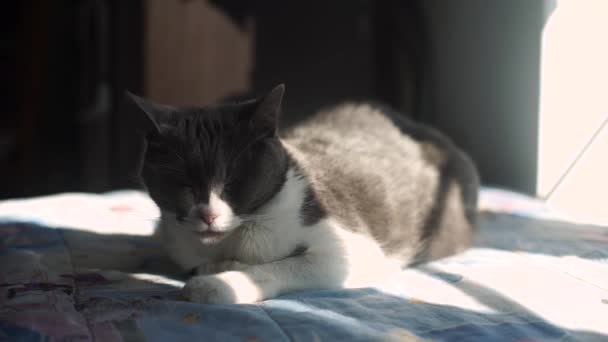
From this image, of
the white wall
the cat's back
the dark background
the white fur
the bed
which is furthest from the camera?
the dark background

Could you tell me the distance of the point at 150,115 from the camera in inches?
53.0

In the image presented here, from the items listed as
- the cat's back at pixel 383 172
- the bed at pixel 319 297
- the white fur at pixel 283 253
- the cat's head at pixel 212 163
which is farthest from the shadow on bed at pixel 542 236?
the cat's head at pixel 212 163

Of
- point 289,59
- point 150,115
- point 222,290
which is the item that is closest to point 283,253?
point 222,290

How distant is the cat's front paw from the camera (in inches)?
47.2

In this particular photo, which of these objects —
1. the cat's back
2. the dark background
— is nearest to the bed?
the cat's back

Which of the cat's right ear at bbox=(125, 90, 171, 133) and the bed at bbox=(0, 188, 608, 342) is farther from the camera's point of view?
the cat's right ear at bbox=(125, 90, 171, 133)

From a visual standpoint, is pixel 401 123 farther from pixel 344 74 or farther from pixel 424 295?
pixel 344 74

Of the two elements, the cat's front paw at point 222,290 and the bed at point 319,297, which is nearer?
the bed at point 319,297

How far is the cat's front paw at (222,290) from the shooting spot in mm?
1199

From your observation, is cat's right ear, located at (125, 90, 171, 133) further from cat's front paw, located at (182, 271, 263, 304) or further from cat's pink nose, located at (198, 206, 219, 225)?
cat's front paw, located at (182, 271, 263, 304)

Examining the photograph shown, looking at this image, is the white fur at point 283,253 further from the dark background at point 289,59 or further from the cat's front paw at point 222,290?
the dark background at point 289,59

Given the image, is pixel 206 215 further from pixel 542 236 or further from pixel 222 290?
pixel 542 236

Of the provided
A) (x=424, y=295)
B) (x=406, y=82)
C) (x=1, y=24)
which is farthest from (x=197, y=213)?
(x=1, y=24)

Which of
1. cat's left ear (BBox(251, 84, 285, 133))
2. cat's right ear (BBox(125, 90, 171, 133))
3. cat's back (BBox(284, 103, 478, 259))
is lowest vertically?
cat's back (BBox(284, 103, 478, 259))
